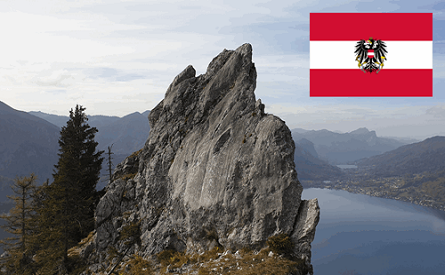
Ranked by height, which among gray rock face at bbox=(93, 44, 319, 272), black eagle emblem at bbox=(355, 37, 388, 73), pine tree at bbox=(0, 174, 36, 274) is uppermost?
black eagle emblem at bbox=(355, 37, 388, 73)

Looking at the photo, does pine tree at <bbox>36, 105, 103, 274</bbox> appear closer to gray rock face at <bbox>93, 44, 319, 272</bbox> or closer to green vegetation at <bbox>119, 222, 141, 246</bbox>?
gray rock face at <bbox>93, 44, 319, 272</bbox>

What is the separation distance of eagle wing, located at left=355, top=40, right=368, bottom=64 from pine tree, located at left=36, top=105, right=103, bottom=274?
41.8 m

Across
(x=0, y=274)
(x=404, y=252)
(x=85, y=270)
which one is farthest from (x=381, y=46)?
(x=404, y=252)

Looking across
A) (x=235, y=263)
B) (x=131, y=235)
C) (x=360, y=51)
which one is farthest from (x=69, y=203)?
(x=360, y=51)

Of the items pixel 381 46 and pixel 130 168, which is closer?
pixel 381 46

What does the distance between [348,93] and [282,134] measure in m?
17.4

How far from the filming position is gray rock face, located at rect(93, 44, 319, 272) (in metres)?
22.6

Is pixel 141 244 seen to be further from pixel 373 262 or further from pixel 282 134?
pixel 373 262

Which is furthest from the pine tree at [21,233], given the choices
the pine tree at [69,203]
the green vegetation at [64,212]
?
the pine tree at [69,203]

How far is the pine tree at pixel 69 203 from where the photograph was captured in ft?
106

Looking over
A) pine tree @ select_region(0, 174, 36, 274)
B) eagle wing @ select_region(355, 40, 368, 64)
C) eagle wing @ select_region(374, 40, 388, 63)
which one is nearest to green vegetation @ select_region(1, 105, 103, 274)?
pine tree @ select_region(0, 174, 36, 274)

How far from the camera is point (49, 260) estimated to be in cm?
3177

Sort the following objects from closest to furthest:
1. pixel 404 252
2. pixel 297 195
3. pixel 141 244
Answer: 1. pixel 297 195
2. pixel 141 244
3. pixel 404 252

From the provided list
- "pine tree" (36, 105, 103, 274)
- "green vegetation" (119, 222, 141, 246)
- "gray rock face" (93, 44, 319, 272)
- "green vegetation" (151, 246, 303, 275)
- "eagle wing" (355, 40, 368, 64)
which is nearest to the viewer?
"green vegetation" (151, 246, 303, 275)
